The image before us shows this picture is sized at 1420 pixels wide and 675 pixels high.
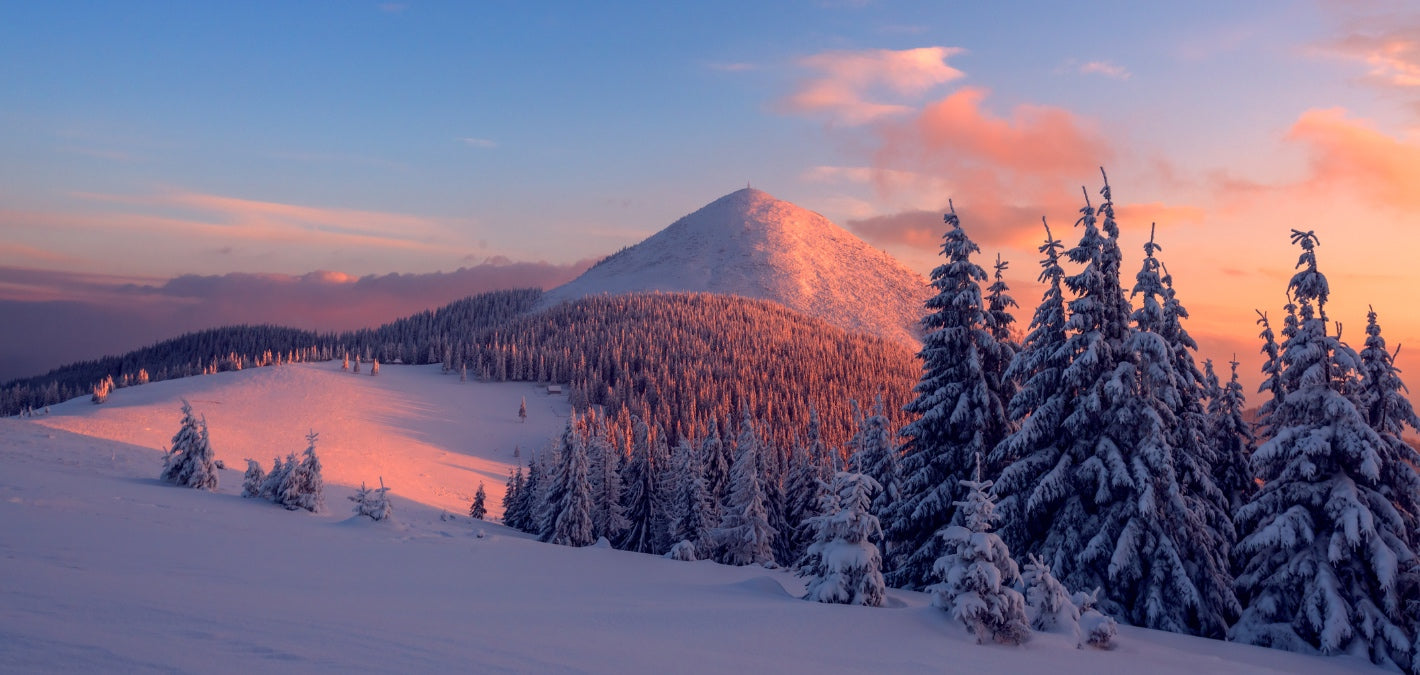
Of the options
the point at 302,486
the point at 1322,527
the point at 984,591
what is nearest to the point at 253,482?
the point at 302,486

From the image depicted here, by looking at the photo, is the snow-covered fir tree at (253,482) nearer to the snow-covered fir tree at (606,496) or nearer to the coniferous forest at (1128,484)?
the coniferous forest at (1128,484)

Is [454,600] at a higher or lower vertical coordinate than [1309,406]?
lower

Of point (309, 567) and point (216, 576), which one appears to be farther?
point (309, 567)

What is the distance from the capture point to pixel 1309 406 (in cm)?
2092

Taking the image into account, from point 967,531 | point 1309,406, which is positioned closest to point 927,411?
point 1309,406

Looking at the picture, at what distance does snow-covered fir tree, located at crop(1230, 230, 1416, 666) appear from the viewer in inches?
754

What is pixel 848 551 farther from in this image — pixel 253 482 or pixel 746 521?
pixel 746 521

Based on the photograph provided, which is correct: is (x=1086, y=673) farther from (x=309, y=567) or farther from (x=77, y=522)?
(x=77, y=522)

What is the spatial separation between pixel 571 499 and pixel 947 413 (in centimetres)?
3514

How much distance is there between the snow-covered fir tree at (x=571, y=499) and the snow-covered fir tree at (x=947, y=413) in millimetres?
31307

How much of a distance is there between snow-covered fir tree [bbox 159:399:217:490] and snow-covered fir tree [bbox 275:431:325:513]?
4.08 meters

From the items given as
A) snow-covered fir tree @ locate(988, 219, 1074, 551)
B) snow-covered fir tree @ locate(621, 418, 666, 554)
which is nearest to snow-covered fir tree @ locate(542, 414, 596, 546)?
snow-covered fir tree @ locate(621, 418, 666, 554)

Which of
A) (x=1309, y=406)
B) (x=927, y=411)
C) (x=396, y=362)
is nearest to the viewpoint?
(x=1309, y=406)

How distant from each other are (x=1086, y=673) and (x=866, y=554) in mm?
4673
